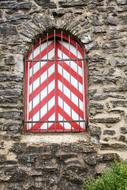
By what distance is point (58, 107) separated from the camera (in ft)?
21.2

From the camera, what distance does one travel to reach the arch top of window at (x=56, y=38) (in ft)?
21.6

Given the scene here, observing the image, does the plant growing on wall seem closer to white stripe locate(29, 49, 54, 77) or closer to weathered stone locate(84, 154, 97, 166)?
weathered stone locate(84, 154, 97, 166)

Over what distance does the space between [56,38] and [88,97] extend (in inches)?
43.6

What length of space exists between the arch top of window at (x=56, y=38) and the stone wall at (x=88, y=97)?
0.09m

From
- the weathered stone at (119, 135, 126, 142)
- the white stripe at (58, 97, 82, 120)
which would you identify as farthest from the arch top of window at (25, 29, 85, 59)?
the weathered stone at (119, 135, 126, 142)

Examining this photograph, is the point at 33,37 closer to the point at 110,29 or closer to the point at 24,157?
the point at 110,29

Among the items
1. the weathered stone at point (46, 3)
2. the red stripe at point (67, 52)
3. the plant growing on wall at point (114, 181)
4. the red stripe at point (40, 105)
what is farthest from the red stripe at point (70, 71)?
the plant growing on wall at point (114, 181)

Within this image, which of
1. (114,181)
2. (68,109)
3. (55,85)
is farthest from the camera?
(55,85)

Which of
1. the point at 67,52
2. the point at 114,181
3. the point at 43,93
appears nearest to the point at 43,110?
the point at 43,93

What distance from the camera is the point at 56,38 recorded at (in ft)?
22.0

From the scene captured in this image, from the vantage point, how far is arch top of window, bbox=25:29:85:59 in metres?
6.59

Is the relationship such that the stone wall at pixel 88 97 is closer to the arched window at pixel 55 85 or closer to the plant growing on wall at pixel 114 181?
the arched window at pixel 55 85

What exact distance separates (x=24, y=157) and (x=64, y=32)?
200cm

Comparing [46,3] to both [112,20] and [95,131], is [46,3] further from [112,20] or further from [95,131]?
[95,131]
